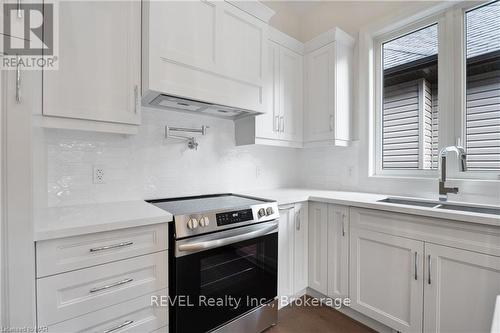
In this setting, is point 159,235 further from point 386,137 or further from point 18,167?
point 386,137

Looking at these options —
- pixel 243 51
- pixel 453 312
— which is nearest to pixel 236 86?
pixel 243 51

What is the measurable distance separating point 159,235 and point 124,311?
382 mm

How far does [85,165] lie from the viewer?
62.9 inches

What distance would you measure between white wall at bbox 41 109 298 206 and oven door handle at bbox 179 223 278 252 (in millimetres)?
689

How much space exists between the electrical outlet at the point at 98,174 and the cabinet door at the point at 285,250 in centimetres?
128

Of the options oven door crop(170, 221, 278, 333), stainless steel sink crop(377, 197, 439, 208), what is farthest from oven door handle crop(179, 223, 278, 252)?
stainless steel sink crop(377, 197, 439, 208)

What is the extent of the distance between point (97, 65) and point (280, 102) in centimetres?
148

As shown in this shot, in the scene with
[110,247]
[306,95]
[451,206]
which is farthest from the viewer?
[306,95]

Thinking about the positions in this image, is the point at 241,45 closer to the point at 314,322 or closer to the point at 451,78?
the point at 451,78

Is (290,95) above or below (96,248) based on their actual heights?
above

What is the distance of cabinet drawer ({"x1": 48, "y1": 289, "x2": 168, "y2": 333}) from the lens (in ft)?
3.62

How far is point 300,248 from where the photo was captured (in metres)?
2.11

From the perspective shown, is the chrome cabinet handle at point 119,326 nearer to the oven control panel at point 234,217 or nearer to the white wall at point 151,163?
the oven control panel at point 234,217
